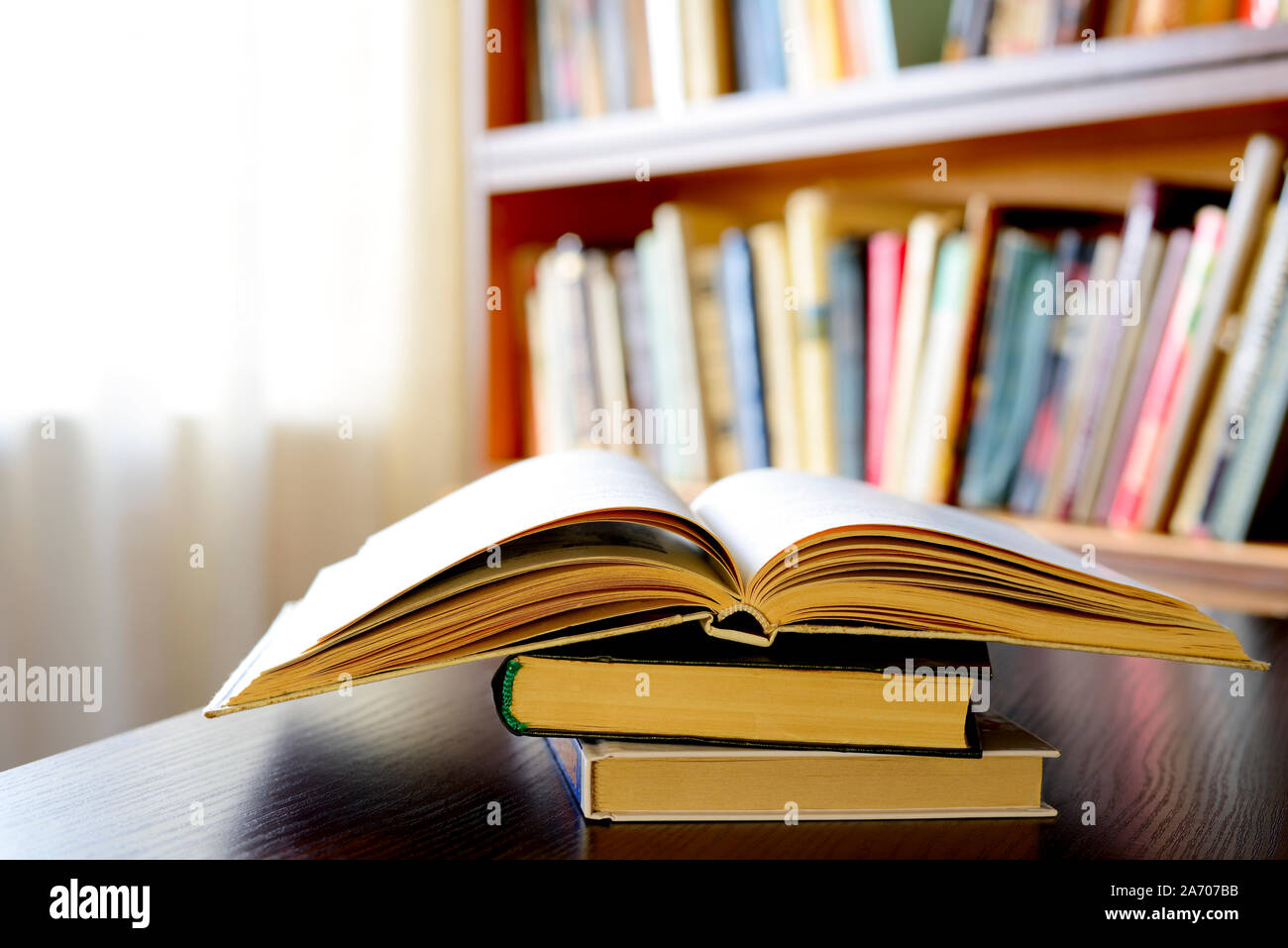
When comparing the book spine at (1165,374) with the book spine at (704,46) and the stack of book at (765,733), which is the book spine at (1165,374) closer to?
the book spine at (704,46)

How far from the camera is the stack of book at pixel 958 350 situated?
40.6 inches

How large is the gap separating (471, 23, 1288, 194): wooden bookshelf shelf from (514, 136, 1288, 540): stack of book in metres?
0.08

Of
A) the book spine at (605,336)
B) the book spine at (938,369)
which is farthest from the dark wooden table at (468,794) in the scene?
the book spine at (605,336)

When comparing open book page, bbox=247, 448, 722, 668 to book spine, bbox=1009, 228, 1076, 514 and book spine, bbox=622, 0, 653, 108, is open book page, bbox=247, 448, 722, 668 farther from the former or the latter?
book spine, bbox=622, 0, 653, 108

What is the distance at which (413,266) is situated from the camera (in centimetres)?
154

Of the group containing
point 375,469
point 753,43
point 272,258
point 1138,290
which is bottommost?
point 375,469

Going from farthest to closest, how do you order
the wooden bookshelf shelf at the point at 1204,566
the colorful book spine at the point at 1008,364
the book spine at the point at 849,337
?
the book spine at the point at 849,337 < the colorful book spine at the point at 1008,364 < the wooden bookshelf shelf at the point at 1204,566

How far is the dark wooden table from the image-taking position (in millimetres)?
372

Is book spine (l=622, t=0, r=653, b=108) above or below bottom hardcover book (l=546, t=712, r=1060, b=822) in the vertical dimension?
above

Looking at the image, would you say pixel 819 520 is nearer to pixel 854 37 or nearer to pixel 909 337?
pixel 909 337

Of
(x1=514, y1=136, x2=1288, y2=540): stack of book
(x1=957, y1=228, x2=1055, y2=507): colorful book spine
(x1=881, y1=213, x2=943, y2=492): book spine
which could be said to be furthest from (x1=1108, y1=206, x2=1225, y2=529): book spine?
(x1=881, y1=213, x2=943, y2=492): book spine
